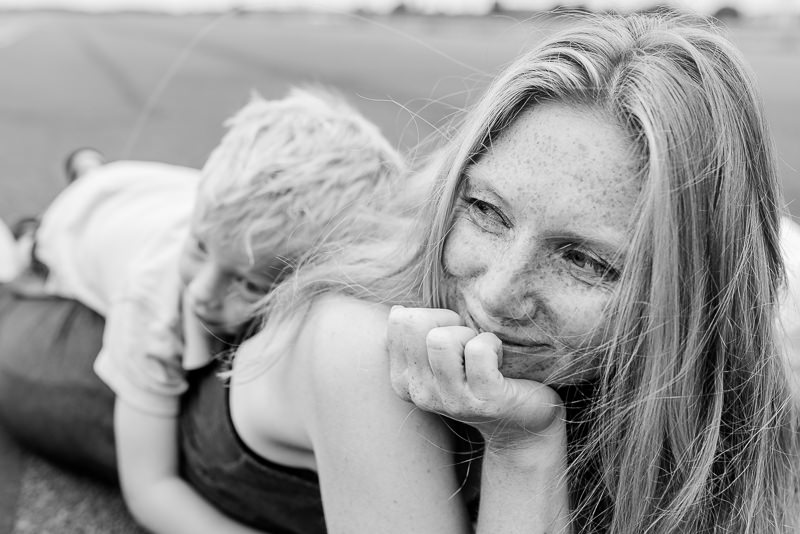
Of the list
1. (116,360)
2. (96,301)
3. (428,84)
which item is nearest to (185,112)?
(428,84)

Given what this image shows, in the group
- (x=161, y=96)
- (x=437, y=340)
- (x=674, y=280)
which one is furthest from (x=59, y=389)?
(x=161, y=96)

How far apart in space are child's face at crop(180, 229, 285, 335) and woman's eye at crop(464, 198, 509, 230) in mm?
783

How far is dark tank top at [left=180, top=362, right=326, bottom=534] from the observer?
220cm

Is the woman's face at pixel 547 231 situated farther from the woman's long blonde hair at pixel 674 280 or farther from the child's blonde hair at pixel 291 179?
the child's blonde hair at pixel 291 179

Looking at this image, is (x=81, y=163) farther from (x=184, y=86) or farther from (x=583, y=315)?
(x=184, y=86)

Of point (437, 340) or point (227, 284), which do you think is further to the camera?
point (227, 284)

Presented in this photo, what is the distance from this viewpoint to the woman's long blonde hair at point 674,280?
1518 mm

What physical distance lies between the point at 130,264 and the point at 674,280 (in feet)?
6.31

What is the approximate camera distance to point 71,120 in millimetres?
8664

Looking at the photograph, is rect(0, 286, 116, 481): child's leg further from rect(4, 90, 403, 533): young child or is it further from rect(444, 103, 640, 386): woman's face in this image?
rect(444, 103, 640, 386): woman's face

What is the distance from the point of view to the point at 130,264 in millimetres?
2898

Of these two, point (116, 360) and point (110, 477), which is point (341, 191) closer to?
point (116, 360)

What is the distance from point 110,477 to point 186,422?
0.53m

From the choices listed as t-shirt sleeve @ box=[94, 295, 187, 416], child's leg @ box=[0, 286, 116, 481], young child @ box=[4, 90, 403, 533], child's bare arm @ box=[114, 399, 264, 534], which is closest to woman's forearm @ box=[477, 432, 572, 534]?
young child @ box=[4, 90, 403, 533]
